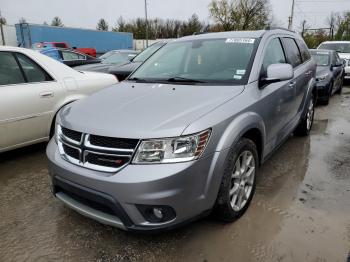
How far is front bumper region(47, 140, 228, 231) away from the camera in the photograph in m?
2.31

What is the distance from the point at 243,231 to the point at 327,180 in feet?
5.21

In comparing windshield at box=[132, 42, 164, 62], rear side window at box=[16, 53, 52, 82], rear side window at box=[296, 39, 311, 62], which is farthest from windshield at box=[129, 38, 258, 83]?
windshield at box=[132, 42, 164, 62]

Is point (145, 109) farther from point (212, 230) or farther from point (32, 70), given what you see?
point (32, 70)

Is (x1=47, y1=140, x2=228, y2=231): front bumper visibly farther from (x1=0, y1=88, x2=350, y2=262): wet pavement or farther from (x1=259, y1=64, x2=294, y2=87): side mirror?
(x1=259, y1=64, x2=294, y2=87): side mirror

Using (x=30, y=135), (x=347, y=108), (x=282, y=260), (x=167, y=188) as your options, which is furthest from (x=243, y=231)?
(x=347, y=108)

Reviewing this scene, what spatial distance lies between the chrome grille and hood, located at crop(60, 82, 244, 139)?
51 mm

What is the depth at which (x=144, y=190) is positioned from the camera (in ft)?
7.53

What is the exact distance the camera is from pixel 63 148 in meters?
2.83

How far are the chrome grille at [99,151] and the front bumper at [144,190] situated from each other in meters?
0.06

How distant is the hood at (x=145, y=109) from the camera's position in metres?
2.46

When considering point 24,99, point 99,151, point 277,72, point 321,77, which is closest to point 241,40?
point 277,72

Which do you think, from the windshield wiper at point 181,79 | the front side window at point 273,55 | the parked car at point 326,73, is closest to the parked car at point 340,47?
the parked car at point 326,73

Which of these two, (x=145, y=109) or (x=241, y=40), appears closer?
(x=145, y=109)

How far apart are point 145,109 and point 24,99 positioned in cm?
215
